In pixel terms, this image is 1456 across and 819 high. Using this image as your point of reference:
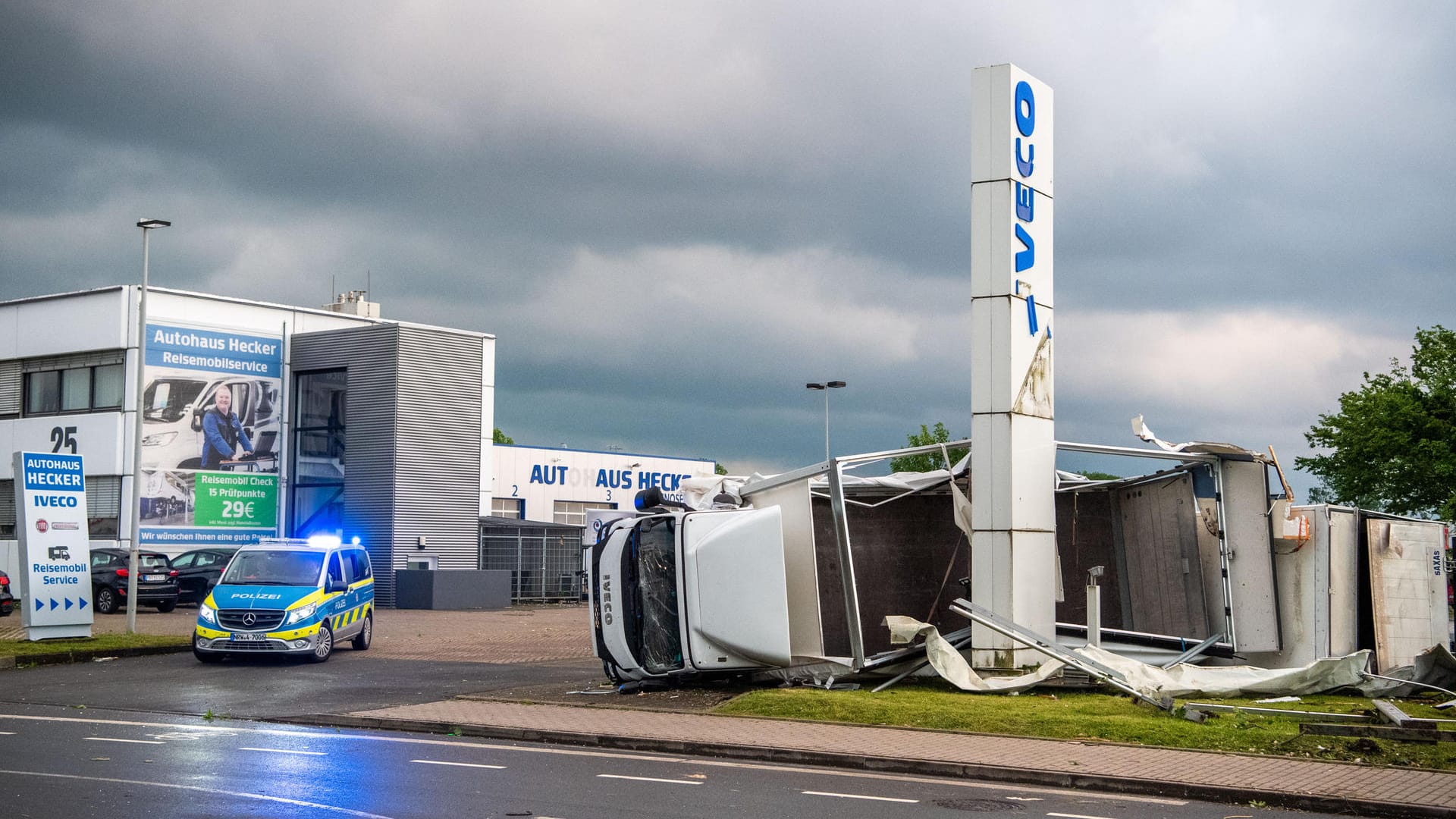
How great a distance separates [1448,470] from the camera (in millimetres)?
46406

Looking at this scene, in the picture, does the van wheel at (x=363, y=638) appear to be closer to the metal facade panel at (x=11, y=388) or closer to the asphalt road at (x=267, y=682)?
the asphalt road at (x=267, y=682)

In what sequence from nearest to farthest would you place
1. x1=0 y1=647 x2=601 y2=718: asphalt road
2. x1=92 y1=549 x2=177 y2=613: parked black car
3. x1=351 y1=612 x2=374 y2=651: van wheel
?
x1=0 y1=647 x2=601 y2=718: asphalt road < x1=351 y1=612 x2=374 y2=651: van wheel < x1=92 y1=549 x2=177 y2=613: parked black car

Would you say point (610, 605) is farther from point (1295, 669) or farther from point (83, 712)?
point (1295, 669)

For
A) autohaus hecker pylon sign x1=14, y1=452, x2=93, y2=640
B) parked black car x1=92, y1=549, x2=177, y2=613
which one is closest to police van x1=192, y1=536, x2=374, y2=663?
autohaus hecker pylon sign x1=14, y1=452, x2=93, y2=640

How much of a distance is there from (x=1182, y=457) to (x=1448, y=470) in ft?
116

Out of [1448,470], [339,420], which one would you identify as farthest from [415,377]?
[1448,470]

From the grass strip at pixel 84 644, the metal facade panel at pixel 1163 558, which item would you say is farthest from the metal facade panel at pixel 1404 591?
the grass strip at pixel 84 644

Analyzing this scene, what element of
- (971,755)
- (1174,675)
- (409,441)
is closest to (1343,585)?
(1174,675)

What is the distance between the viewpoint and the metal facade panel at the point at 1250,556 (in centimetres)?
1661

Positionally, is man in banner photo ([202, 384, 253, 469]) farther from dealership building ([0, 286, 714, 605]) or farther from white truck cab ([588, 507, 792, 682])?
white truck cab ([588, 507, 792, 682])

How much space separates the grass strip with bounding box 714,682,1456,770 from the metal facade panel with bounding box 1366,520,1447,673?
2.04 m

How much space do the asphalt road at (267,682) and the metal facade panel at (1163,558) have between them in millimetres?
7265

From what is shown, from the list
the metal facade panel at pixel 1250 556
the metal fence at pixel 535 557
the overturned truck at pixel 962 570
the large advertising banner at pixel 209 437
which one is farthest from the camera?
the metal fence at pixel 535 557

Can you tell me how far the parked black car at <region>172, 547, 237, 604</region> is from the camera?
35969mm
